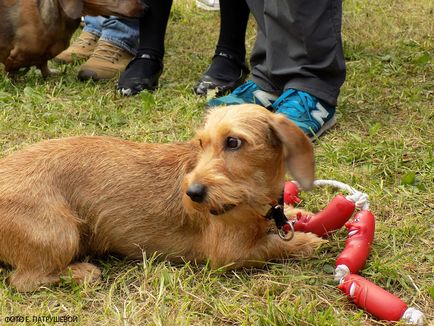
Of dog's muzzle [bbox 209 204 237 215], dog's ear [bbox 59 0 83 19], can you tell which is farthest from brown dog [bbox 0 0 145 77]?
dog's muzzle [bbox 209 204 237 215]

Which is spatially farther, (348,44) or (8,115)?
(348,44)

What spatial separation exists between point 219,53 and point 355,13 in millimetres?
2744

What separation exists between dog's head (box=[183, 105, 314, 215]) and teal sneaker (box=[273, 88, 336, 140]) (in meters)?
1.38

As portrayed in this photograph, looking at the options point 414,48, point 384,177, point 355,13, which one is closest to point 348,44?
point 414,48

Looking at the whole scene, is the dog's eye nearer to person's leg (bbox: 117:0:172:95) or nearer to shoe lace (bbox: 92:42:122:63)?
person's leg (bbox: 117:0:172:95)

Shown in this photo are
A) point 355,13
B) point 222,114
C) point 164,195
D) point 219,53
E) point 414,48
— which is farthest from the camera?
point 355,13

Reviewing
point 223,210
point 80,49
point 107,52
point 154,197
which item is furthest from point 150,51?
point 223,210

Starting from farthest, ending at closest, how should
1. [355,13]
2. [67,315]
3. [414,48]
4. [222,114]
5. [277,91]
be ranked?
[355,13] < [414,48] < [277,91] < [222,114] < [67,315]

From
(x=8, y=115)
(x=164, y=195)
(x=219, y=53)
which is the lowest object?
(x=8, y=115)

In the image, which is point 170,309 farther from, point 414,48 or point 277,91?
point 414,48

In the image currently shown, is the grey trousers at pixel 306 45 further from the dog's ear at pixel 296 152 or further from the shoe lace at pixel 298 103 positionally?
the dog's ear at pixel 296 152

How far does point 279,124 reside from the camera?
2557 millimetres

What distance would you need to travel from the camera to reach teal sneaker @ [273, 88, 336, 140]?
3.98 meters

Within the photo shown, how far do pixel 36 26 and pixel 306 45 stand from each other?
107 inches
